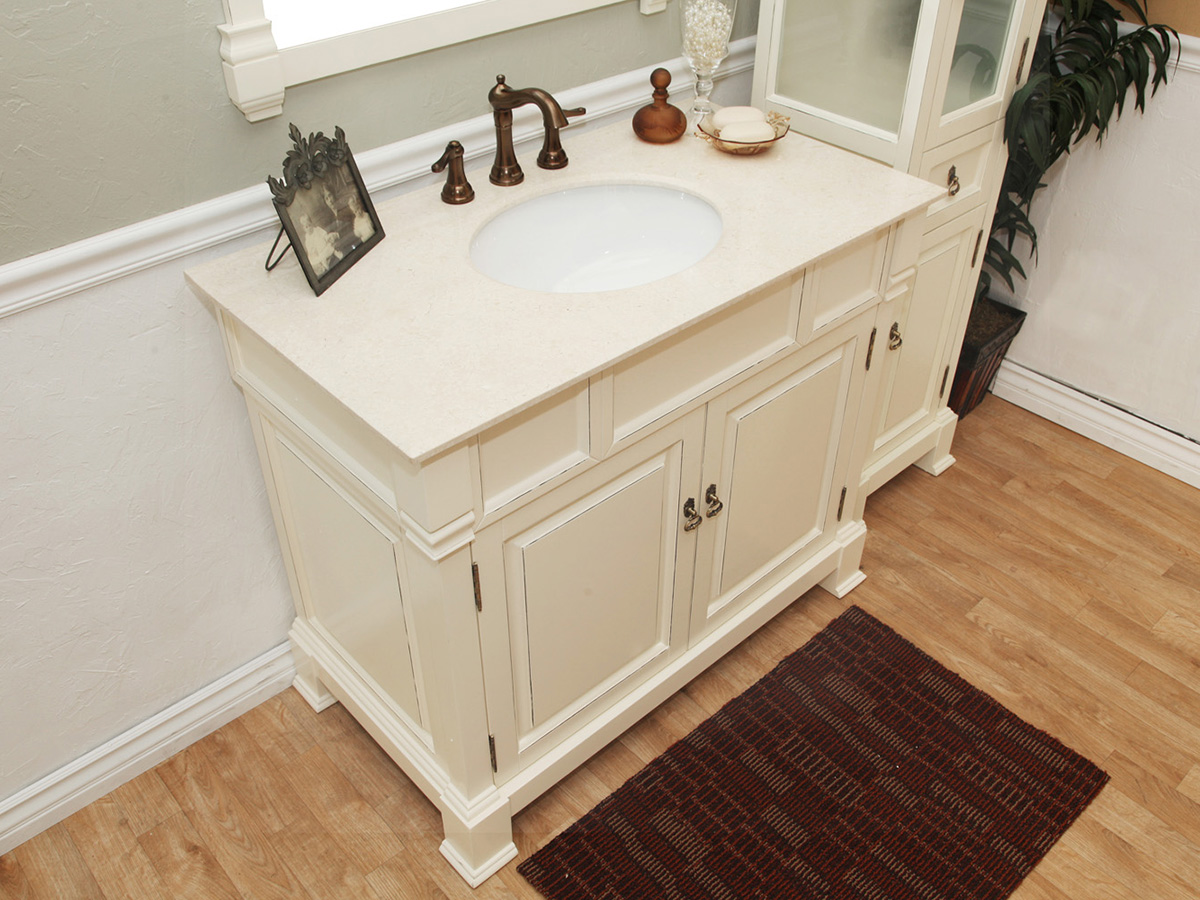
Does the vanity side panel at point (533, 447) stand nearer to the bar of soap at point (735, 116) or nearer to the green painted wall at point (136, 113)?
the green painted wall at point (136, 113)

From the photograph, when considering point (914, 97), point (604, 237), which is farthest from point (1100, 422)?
point (604, 237)

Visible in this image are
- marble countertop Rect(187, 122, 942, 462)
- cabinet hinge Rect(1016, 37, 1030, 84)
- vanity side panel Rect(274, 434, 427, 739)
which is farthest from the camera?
cabinet hinge Rect(1016, 37, 1030, 84)

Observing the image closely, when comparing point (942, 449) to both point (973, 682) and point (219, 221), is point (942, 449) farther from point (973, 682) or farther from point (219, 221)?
point (219, 221)

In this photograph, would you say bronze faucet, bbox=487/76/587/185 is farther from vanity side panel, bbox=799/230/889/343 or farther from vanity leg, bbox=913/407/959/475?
vanity leg, bbox=913/407/959/475

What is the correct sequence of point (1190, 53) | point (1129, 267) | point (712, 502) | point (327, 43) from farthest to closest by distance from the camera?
point (1129, 267) < point (1190, 53) < point (712, 502) < point (327, 43)

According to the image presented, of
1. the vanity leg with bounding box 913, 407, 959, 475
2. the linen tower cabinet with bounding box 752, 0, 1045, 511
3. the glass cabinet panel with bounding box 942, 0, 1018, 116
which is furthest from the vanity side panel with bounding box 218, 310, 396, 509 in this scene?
the vanity leg with bounding box 913, 407, 959, 475

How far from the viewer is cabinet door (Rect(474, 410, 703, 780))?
1460 millimetres

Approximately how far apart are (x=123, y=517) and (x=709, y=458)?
0.94m

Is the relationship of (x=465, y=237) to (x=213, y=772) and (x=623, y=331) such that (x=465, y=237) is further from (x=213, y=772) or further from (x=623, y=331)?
(x=213, y=772)

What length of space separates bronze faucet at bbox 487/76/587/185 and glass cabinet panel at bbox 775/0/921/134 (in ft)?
1.76

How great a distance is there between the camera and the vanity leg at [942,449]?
2.51m

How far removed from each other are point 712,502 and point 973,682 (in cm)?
75

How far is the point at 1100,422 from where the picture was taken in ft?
8.83

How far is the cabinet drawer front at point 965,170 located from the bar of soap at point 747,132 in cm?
32
